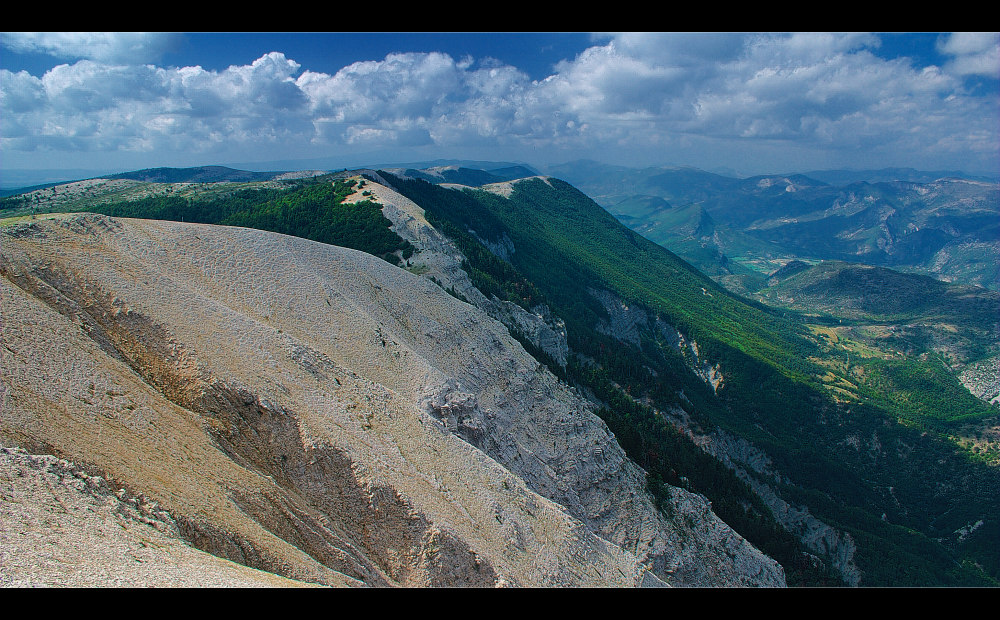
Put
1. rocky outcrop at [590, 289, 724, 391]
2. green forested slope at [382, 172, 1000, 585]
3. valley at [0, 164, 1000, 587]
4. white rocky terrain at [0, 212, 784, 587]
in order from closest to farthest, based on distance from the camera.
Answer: white rocky terrain at [0, 212, 784, 587]
valley at [0, 164, 1000, 587]
green forested slope at [382, 172, 1000, 585]
rocky outcrop at [590, 289, 724, 391]

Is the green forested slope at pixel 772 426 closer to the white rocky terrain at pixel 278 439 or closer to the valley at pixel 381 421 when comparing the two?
the valley at pixel 381 421

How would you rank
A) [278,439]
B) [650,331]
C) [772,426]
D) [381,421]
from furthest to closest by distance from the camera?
[650,331] < [772,426] < [381,421] < [278,439]

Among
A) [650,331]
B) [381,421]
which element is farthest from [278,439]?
[650,331]

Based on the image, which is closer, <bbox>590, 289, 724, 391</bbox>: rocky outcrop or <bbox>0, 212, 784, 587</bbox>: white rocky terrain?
<bbox>0, 212, 784, 587</bbox>: white rocky terrain

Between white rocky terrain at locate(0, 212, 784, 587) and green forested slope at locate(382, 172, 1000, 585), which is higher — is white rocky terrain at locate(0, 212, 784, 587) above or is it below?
above

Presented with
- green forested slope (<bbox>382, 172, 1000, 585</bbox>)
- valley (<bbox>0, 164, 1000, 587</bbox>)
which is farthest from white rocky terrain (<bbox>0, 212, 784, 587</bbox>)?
green forested slope (<bbox>382, 172, 1000, 585</bbox>)

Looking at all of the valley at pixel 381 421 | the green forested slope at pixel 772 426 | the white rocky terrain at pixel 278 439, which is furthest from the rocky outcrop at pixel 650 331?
the white rocky terrain at pixel 278 439

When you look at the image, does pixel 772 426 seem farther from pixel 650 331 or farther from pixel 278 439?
pixel 278 439

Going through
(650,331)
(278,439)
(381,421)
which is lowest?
(650,331)

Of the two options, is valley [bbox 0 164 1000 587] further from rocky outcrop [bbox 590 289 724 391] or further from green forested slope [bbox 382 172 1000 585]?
rocky outcrop [bbox 590 289 724 391]
